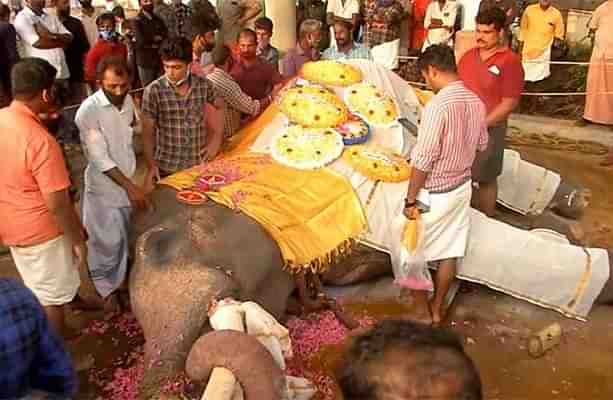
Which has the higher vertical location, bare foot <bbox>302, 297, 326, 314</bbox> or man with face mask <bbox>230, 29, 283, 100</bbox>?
man with face mask <bbox>230, 29, 283, 100</bbox>

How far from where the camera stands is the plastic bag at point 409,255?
464 centimetres

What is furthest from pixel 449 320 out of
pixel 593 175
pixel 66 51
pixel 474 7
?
pixel 474 7

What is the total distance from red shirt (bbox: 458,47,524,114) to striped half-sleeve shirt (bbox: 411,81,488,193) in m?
1.03

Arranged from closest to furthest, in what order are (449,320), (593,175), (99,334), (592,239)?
1. (99,334)
2. (449,320)
3. (592,239)
4. (593,175)

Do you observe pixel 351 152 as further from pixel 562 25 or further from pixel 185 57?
pixel 562 25

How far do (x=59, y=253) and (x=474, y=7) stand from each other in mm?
7858

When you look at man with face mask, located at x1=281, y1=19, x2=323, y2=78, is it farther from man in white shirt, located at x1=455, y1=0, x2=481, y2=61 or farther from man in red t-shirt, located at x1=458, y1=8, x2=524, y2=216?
man in white shirt, located at x1=455, y1=0, x2=481, y2=61

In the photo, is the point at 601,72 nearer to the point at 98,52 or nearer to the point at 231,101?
the point at 231,101

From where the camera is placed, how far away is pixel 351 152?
205 inches

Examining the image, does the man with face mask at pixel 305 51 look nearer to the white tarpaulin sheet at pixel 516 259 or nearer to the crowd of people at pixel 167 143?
the crowd of people at pixel 167 143

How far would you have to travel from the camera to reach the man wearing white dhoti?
4.22 m

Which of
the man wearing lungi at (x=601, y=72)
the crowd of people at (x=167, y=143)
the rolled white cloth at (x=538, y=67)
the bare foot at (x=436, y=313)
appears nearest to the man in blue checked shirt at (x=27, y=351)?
the crowd of people at (x=167, y=143)

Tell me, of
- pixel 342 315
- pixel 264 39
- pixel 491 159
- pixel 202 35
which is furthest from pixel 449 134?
pixel 264 39

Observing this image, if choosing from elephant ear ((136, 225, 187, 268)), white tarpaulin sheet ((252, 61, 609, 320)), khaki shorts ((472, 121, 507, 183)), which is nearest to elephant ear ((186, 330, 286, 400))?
elephant ear ((136, 225, 187, 268))
